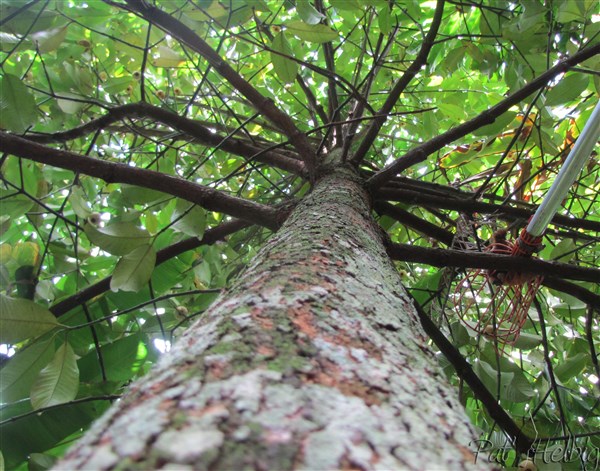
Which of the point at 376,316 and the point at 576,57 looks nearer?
the point at 376,316

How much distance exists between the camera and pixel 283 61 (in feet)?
3.59

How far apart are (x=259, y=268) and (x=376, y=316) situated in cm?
17

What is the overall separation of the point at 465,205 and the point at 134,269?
0.93 metres

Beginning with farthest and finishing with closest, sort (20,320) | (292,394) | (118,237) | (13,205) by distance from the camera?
(13,205) → (118,237) → (20,320) → (292,394)

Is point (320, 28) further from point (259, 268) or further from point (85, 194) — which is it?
point (85, 194)

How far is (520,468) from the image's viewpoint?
96 cm

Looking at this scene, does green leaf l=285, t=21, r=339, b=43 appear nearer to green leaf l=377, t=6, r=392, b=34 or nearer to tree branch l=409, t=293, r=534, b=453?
green leaf l=377, t=6, r=392, b=34

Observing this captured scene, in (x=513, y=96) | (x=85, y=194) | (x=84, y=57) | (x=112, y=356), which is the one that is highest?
(x=84, y=57)

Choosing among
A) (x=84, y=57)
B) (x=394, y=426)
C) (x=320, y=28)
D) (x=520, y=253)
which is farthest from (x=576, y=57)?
(x=84, y=57)

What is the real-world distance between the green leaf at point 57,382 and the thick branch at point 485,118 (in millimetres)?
833

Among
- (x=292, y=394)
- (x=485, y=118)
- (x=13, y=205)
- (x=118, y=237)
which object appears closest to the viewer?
(x=292, y=394)

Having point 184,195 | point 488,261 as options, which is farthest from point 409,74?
point 184,195

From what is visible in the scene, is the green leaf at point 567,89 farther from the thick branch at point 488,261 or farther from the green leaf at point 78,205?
the green leaf at point 78,205

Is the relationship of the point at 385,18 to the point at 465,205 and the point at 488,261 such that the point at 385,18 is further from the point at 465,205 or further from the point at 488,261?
the point at 488,261
